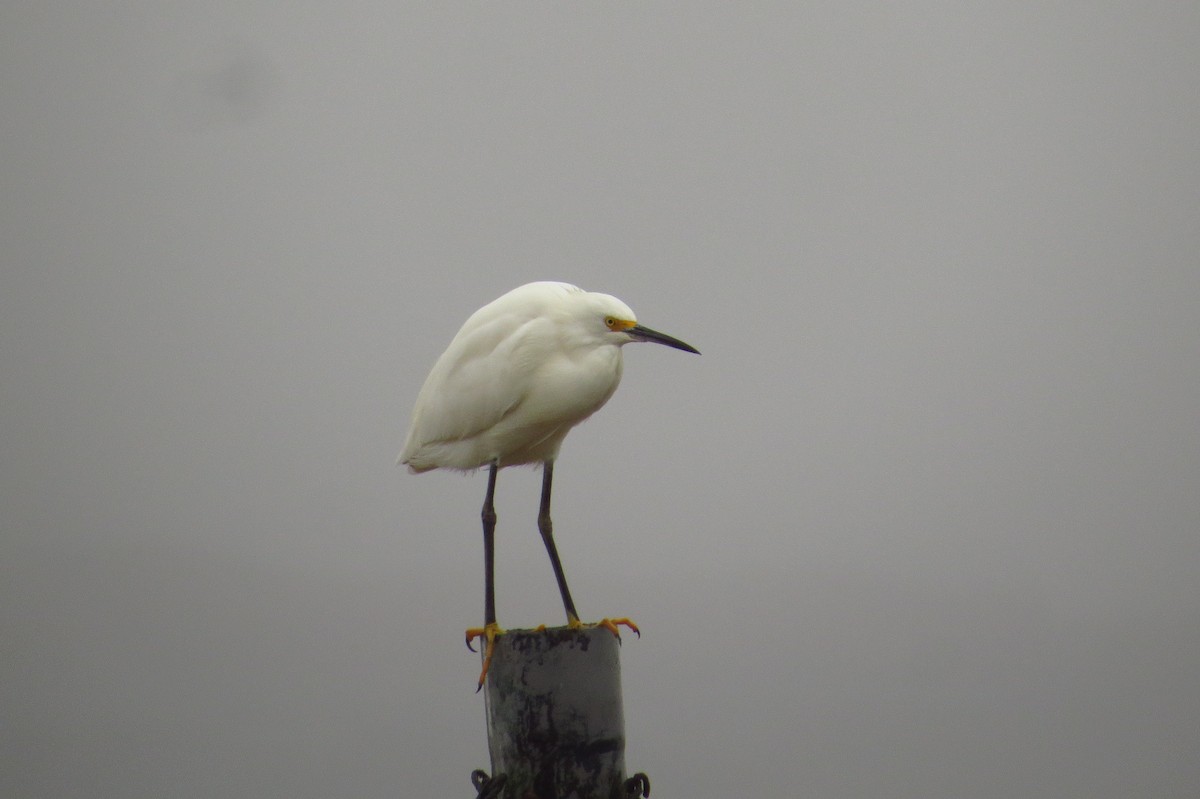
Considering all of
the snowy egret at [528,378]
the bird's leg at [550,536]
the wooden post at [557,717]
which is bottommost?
the wooden post at [557,717]

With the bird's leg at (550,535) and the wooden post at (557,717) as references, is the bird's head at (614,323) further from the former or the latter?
the wooden post at (557,717)

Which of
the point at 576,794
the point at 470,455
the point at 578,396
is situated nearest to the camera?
the point at 576,794

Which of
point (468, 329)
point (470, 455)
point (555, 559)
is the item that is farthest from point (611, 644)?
point (468, 329)

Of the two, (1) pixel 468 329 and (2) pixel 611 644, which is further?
(1) pixel 468 329

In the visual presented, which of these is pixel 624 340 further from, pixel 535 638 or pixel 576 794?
pixel 576 794

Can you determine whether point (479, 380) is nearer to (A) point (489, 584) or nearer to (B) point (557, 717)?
(A) point (489, 584)

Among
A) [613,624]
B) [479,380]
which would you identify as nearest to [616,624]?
[613,624]

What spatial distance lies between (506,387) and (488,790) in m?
1.46

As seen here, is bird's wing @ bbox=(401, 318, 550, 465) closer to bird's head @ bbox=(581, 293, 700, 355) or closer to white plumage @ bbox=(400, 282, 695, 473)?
white plumage @ bbox=(400, 282, 695, 473)

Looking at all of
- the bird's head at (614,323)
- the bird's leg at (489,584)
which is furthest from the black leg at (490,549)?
the bird's head at (614,323)

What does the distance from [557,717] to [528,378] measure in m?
1.31

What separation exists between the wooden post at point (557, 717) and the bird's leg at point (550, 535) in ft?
2.43

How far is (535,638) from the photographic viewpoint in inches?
140

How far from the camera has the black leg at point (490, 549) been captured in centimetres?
408
